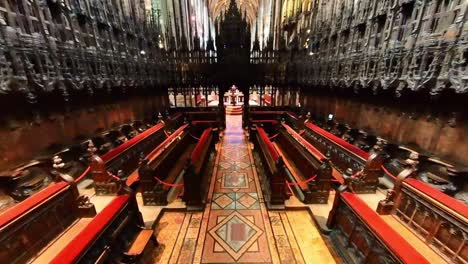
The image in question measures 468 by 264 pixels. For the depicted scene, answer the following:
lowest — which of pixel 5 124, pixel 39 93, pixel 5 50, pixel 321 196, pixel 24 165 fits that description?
pixel 321 196

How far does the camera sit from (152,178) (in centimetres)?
435

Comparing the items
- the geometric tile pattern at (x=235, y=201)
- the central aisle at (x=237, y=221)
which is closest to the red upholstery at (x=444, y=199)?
the central aisle at (x=237, y=221)

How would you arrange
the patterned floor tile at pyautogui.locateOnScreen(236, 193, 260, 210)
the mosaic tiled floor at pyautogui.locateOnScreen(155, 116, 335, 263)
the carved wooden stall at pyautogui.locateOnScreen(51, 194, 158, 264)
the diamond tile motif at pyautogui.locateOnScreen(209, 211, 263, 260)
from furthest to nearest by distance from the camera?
the patterned floor tile at pyautogui.locateOnScreen(236, 193, 260, 210)
the diamond tile motif at pyautogui.locateOnScreen(209, 211, 263, 260)
the mosaic tiled floor at pyautogui.locateOnScreen(155, 116, 335, 263)
the carved wooden stall at pyautogui.locateOnScreen(51, 194, 158, 264)

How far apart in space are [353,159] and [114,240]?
5.39 m

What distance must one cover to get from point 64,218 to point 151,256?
150cm

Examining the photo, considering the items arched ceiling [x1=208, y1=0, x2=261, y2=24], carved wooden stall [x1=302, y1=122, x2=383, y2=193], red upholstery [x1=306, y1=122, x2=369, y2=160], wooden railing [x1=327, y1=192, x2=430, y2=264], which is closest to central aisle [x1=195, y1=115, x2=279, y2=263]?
wooden railing [x1=327, y1=192, x2=430, y2=264]

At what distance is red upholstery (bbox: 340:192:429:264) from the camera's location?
6.92ft

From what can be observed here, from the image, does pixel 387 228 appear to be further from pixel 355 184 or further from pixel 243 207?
pixel 243 207

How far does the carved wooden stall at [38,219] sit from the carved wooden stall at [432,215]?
16.9 ft

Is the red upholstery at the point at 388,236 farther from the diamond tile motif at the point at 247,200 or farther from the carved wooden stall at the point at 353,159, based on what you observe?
the diamond tile motif at the point at 247,200

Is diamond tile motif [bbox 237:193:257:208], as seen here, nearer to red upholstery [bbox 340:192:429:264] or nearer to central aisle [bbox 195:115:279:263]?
central aisle [bbox 195:115:279:263]

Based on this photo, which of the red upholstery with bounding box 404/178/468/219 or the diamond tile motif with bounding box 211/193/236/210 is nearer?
the red upholstery with bounding box 404/178/468/219

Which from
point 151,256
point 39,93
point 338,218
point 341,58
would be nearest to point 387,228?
point 338,218

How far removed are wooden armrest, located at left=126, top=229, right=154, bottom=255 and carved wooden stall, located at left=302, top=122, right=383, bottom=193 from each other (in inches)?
150
